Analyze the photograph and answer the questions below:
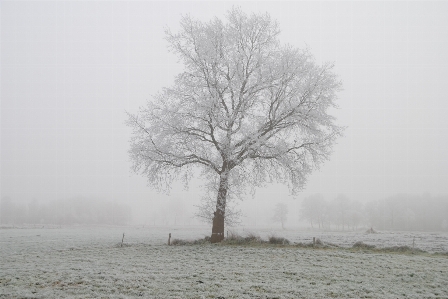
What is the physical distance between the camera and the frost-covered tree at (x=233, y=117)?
2128 centimetres

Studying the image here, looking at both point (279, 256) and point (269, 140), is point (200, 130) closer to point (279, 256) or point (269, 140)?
point (269, 140)

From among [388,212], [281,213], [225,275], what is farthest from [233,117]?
[388,212]

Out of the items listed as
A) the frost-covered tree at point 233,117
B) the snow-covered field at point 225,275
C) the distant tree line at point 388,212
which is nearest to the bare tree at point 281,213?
the distant tree line at point 388,212

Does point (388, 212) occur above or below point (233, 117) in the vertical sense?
below

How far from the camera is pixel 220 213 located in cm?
2259

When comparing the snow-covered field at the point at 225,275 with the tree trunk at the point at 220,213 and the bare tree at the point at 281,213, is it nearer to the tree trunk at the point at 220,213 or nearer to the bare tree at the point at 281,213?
the tree trunk at the point at 220,213

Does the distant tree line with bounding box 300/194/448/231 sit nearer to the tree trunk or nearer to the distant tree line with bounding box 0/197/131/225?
the distant tree line with bounding box 0/197/131/225

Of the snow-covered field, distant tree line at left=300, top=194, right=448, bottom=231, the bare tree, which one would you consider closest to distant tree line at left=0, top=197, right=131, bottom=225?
the bare tree

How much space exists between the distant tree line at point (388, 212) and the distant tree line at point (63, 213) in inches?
3331

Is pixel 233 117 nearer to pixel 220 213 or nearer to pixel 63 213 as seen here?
pixel 220 213

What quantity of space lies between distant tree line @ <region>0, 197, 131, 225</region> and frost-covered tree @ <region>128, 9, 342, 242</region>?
12080cm

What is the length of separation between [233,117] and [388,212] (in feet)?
334

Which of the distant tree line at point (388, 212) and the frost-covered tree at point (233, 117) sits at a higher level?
the frost-covered tree at point (233, 117)

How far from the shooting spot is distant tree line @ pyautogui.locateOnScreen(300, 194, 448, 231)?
312 ft
